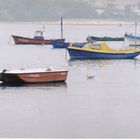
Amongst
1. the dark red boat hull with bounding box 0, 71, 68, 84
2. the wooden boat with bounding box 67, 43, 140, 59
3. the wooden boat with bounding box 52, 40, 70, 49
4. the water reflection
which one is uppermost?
the dark red boat hull with bounding box 0, 71, 68, 84

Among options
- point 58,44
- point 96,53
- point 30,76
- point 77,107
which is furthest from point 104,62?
point 77,107

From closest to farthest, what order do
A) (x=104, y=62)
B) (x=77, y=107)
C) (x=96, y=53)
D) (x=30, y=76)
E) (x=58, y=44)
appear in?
(x=77, y=107) → (x=30, y=76) → (x=104, y=62) → (x=96, y=53) → (x=58, y=44)

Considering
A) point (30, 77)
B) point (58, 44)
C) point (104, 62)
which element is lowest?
point (58, 44)

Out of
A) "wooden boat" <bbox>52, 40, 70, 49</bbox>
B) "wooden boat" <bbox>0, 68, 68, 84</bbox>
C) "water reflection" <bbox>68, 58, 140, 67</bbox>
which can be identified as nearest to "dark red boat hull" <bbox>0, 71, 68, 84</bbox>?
"wooden boat" <bbox>0, 68, 68, 84</bbox>

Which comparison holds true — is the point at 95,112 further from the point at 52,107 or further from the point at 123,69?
the point at 123,69

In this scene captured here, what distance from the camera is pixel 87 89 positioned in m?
49.0

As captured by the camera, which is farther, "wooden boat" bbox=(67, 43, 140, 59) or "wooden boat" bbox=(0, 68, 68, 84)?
"wooden boat" bbox=(67, 43, 140, 59)

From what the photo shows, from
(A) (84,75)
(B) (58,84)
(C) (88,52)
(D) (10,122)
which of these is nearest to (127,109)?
(D) (10,122)

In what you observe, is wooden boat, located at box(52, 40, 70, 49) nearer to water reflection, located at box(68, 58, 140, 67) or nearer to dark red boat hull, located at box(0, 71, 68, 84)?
water reflection, located at box(68, 58, 140, 67)

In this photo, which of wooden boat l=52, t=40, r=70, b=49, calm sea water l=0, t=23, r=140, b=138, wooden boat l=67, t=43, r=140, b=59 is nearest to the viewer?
calm sea water l=0, t=23, r=140, b=138

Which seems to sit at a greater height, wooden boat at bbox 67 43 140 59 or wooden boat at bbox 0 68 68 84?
wooden boat at bbox 0 68 68 84

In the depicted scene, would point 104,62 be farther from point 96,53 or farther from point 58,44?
point 58,44

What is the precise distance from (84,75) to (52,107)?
19.6 meters

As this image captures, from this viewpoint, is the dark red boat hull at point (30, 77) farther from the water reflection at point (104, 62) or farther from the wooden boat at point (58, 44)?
the wooden boat at point (58, 44)
